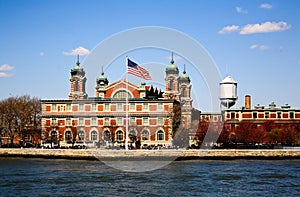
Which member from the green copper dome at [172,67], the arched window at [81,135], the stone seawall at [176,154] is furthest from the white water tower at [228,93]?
the stone seawall at [176,154]

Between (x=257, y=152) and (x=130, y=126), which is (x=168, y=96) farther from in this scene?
(x=257, y=152)

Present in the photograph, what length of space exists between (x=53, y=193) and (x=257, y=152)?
44078 millimetres

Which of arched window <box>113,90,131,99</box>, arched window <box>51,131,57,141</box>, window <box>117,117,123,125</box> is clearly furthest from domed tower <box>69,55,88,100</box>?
window <box>117,117,123,125</box>

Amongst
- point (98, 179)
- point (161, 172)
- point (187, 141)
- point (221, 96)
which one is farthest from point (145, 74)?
point (221, 96)

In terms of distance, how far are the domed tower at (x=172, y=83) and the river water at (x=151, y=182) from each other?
64.6 meters

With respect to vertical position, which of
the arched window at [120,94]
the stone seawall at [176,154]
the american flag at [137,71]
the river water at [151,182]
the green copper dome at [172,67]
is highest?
the green copper dome at [172,67]

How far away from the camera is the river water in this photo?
4006cm

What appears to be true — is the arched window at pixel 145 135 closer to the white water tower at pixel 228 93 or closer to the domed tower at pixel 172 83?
the domed tower at pixel 172 83

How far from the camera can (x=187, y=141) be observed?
333 feet

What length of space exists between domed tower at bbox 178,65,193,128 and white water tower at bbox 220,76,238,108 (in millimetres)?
10802

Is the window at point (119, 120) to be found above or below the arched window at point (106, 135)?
above

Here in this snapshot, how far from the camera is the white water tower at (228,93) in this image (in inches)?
5713

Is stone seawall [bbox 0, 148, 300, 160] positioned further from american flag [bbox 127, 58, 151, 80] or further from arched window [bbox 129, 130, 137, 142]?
arched window [bbox 129, 130, 137, 142]

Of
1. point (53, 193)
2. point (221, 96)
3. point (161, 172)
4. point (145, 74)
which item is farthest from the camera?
point (221, 96)
